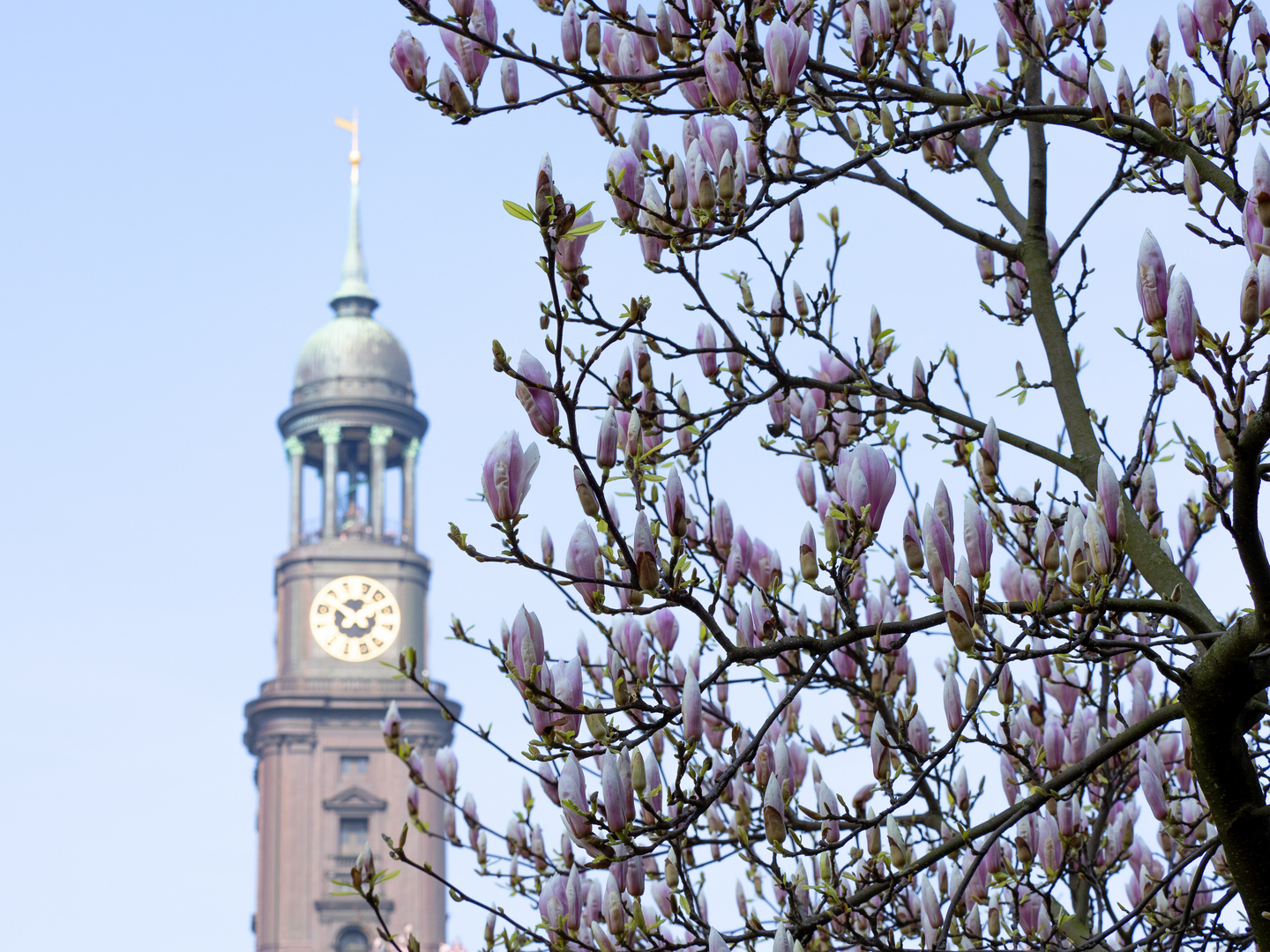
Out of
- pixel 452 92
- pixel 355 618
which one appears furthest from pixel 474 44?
pixel 355 618

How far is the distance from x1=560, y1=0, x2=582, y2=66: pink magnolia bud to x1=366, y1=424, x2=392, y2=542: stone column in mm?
54140

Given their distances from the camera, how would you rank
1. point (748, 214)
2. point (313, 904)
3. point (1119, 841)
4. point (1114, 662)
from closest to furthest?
point (748, 214)
point (1119, 841)
point (1114, 662)
point (313, 904)

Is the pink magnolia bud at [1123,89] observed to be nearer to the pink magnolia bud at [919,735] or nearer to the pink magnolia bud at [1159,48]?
the pink magnolia bud at [1159,48]

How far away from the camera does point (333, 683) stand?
58.6 m

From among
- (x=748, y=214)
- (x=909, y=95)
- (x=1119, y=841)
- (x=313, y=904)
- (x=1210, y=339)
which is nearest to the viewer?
(x=1210, y=339)

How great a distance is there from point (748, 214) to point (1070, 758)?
2.43 metres

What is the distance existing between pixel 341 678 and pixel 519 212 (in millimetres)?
56182

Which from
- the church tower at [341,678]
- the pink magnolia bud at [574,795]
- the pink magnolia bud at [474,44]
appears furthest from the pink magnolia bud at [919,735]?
the church tower at [341,678]

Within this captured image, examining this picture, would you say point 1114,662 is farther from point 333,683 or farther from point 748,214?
point 333,683

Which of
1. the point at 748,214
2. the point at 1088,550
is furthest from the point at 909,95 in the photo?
the point at 1088,550

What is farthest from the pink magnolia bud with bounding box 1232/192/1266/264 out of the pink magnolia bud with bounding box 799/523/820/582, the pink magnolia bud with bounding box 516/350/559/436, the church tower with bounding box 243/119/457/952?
the church tower with bounding box 243/119/457/952

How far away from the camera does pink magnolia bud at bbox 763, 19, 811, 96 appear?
5.22m

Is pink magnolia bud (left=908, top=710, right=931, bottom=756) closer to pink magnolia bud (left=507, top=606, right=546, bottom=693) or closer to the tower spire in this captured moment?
pink magnolia bud (left=507, top=606, right=546, bottom=693)

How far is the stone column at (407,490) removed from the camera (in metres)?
61.2
